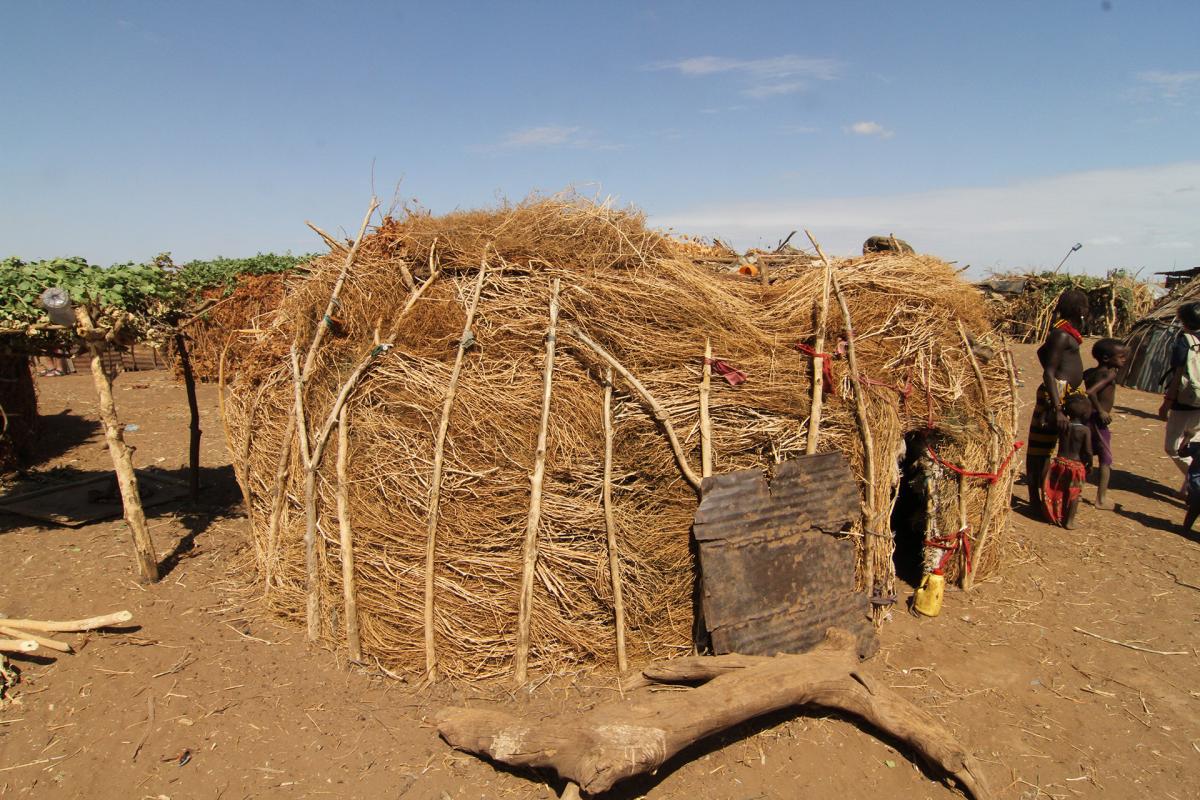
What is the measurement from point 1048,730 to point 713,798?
93.8 inches

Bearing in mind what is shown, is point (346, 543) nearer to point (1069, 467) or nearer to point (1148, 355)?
point (1069, 467)

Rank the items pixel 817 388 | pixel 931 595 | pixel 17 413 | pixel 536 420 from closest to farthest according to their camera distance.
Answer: pixel 536 420 < pixel 817 388 < pixel 931 595 < pixel 17 413

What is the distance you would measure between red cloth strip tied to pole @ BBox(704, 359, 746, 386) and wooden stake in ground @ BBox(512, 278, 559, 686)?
44.3 inches

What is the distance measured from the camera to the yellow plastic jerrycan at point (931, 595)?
18.4 feet

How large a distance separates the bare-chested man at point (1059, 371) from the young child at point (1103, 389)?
1.87 ft

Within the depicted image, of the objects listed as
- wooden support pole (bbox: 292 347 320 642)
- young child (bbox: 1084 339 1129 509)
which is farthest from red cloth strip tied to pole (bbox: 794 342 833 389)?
young child (bbox: 1084 339 1129 509)

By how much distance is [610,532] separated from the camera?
178 inches

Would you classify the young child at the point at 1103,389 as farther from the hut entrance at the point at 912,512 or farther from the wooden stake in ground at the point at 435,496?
the wooden stake in ground at the point at 435,496

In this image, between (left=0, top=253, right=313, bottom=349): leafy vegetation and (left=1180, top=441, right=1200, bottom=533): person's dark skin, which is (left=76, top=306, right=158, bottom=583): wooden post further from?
(left=1180, top=441, right=1200, bottom=533): person's dark skin

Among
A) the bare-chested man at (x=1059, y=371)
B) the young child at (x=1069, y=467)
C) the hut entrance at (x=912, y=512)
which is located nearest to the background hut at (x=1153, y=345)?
the young child at (x=1069, y=467)

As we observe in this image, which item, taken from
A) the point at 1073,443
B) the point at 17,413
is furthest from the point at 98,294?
the point at 1073,443

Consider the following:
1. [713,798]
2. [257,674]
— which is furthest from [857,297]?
[257,674]

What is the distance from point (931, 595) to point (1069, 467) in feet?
9.34

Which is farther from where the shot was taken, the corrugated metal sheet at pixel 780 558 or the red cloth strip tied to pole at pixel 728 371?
the red cloth strip tied to pole at pixel 728 371
